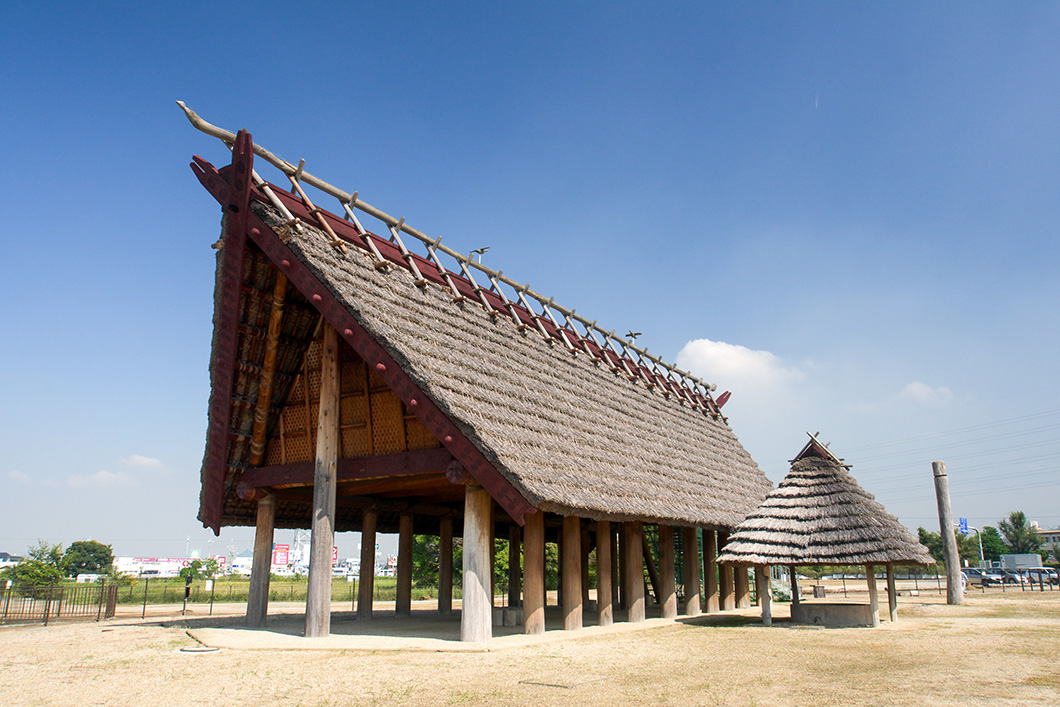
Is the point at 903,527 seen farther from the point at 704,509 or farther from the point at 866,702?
the point at 866,702

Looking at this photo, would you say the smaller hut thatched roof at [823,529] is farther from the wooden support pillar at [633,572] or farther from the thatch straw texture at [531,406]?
the wooden support pillar at [633,572]

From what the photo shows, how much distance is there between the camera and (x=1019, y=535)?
230 feet

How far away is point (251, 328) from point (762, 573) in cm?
1125

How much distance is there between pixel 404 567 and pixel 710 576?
7.95 metres

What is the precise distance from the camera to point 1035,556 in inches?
2191

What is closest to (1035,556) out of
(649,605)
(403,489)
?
→ (649,605)

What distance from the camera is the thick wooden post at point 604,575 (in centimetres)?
1399

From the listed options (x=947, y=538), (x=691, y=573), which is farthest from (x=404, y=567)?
(x=947, y=538)

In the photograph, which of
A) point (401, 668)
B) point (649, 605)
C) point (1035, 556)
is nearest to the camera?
point (401, 668)

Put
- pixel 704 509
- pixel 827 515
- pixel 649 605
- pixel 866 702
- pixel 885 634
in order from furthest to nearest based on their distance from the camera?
pixel 649 605, pixel 704 509, pixel 827 515, pixel 885 634, pixel 866 702

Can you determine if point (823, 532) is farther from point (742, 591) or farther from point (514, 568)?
point (514, 568)

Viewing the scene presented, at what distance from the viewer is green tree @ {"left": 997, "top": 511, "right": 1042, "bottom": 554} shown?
6975 cm

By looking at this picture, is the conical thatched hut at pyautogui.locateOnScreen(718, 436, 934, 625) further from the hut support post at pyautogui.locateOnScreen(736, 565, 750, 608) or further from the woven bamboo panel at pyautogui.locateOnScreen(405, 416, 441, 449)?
the woven bamboo panel at pyautogui.locateOnScreen(405, 416, 441, 449)

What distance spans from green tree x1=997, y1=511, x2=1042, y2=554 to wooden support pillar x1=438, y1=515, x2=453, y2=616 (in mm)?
70839
